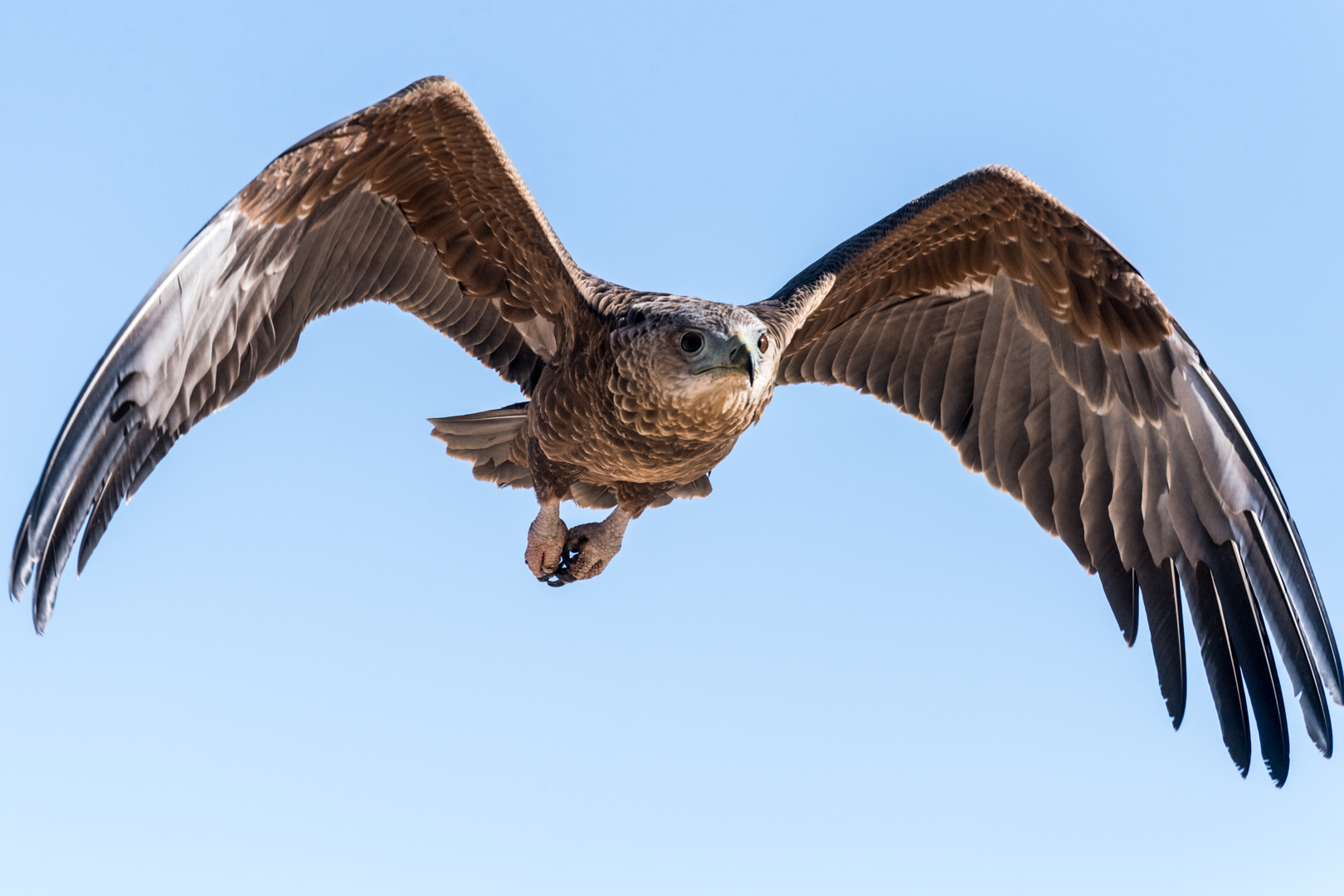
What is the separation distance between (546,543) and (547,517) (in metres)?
0.22

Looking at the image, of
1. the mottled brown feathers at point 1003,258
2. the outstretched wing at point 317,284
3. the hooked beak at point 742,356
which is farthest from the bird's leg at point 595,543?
the hooked beak at point 742,356

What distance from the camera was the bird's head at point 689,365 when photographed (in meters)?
6.03

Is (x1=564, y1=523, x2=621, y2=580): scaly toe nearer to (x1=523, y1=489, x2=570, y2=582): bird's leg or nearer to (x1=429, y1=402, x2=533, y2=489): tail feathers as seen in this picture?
(x1=523, y1=489, x2=570, y2=582): bird's leg

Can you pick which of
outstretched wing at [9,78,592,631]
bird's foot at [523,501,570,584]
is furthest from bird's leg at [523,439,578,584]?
outstretched wing at [9,78,592,631]

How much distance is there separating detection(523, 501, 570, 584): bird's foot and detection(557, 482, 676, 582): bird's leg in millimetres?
67

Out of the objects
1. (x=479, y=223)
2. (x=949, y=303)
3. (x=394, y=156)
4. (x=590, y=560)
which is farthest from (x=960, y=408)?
(x=394, y=156)

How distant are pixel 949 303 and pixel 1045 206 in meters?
1.10

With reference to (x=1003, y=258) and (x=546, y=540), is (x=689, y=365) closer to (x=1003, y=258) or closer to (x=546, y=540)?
(x=546, y=540)

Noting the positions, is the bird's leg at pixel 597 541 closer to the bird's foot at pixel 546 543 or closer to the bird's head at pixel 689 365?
the bird's foot at pixel 546 543

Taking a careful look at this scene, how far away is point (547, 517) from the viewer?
794cm

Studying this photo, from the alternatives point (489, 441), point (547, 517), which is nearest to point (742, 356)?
point (547, 517)

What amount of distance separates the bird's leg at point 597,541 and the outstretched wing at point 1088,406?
1358 millimetres

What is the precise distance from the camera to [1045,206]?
7.18m

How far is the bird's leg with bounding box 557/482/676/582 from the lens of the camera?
8040mm
